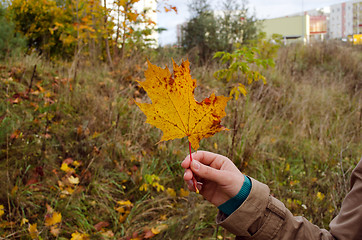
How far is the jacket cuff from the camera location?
94 centimetres

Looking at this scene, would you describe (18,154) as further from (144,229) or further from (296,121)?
(296,121)

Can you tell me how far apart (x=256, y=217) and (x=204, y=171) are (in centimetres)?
29

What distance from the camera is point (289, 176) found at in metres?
2.71

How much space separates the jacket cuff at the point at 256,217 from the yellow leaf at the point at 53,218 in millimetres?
1359

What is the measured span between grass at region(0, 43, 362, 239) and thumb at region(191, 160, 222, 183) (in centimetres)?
110

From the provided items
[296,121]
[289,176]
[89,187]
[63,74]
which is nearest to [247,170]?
[289,176]

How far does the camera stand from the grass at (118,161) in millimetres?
Result: 2057

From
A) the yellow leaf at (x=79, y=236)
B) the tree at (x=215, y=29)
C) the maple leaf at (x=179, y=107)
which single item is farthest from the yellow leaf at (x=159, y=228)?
the tree at (x=215, y=29)

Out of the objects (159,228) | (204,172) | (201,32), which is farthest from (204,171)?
(201,32)

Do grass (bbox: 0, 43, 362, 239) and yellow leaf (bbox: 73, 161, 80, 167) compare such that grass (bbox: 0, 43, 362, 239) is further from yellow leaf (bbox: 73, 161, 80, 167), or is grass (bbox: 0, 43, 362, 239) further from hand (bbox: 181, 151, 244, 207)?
hand (bbox: 181, 151, 244, 207)

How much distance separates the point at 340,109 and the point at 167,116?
467 cm

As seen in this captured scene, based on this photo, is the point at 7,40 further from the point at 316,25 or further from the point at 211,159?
the point at 316,25

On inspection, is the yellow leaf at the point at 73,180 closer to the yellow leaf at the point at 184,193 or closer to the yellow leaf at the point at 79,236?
the yellow leaf at the point at 79,236

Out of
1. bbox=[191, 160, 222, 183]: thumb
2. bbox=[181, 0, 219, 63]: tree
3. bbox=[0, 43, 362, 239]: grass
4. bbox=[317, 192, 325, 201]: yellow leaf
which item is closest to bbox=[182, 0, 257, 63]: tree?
bbox=[181, 0, 219, 63]: tree
